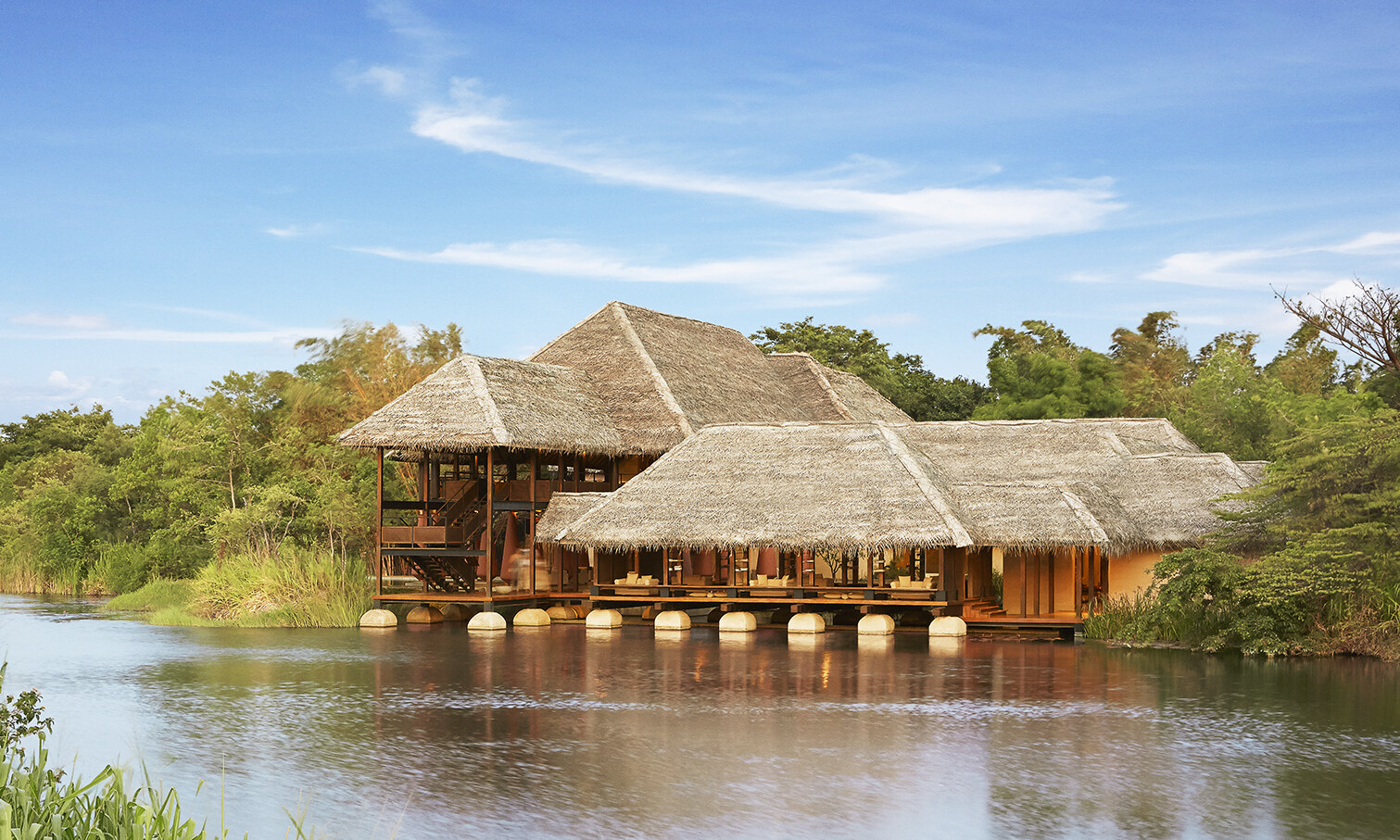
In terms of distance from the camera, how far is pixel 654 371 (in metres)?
31.7

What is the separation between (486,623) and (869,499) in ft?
24.2

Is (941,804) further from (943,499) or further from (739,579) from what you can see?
(739,579)

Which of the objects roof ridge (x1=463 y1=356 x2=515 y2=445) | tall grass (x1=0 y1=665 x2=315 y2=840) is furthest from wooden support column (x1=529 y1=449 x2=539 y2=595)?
tall grass (x1=0 y1=665 x2=315 y2=840)

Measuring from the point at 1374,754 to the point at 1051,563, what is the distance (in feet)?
40.9

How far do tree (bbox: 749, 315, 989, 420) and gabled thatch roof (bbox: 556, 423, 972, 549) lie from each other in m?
20.1

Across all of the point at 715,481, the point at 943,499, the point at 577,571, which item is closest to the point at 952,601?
the point at 943,499

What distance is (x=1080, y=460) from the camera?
29.7 metres

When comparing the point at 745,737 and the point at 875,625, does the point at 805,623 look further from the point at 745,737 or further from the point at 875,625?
the point at 745,737

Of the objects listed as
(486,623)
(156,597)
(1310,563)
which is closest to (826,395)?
(486,623)

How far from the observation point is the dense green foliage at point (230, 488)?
32.6 meters

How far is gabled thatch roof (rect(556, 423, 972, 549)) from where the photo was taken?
2391 centimetres

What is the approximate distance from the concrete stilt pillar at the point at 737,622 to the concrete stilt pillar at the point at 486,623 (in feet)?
13.4

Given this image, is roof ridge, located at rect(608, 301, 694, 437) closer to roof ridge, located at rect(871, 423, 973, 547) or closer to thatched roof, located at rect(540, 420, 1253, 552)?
thatched roof, located at rect(540, 420, 1253, 552)

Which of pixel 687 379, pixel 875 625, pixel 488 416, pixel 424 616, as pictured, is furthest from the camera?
pixel 687 379
